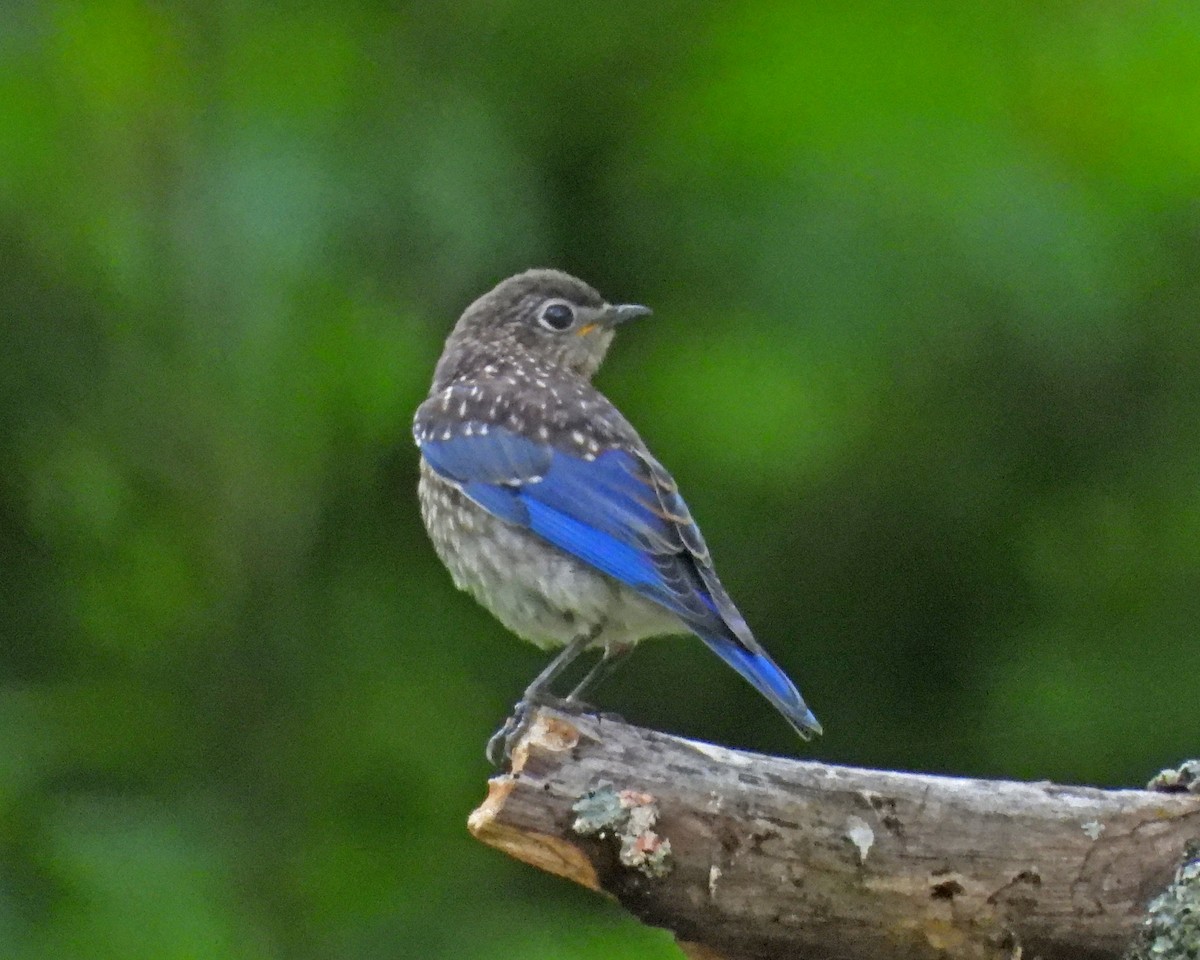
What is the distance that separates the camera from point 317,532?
5.44 metres

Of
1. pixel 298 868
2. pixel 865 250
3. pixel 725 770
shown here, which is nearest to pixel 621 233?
pixel 865 250

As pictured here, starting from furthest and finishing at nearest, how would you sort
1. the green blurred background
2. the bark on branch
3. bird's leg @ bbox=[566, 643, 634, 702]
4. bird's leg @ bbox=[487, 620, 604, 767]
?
the green blurred background → bird's leg @ bbox=[566, 643, 634, 702] → bird's leg @ bbox=[487, 620, 604, 767] → the bark on branch

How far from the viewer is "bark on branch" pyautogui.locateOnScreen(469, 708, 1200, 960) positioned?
3.54 meters

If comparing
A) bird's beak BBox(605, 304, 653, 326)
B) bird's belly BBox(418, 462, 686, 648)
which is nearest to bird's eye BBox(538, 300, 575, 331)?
bird's beak BBox(605, 304, 653, 326)

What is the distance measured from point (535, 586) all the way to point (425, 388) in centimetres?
127

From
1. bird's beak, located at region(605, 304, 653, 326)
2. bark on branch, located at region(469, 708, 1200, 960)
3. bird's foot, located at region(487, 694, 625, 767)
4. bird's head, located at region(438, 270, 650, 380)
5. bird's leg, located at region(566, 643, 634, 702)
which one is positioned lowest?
bird's leg, located at region(566, 643, 634, 702)

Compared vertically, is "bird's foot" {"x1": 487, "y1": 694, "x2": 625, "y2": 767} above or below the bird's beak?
below

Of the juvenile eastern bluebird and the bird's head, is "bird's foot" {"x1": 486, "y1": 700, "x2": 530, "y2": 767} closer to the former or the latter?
the juvenile eastern bluebird

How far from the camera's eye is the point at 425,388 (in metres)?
5.85

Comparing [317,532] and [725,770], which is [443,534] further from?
[725,770]

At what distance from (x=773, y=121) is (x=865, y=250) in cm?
48

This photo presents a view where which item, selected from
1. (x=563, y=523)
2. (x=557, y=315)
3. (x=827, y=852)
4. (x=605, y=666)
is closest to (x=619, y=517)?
(x=563, y=523)

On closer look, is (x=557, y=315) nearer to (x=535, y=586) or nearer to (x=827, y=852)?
(x=535, y=586)

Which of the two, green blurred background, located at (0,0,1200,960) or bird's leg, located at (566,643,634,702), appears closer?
bird's leg, located at (566,643,634,702)
